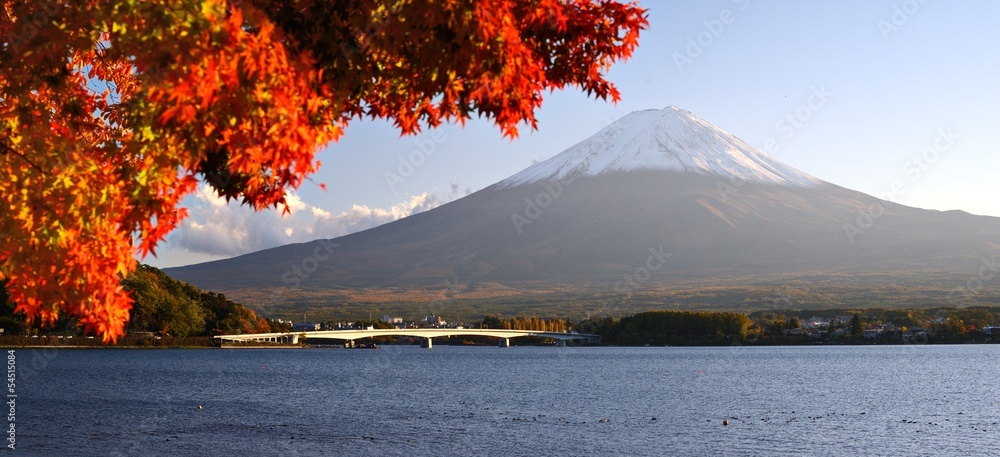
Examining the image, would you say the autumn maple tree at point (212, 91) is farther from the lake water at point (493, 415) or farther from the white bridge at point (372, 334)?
the white bridge at point (372, 334)

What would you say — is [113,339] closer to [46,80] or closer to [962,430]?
[46,80]

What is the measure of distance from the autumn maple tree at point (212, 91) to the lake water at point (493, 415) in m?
Answer: 27.7

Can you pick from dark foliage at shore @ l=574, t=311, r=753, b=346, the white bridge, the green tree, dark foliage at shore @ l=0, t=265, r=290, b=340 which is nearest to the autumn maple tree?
dark foliage at shore @ l=0, t=265, r=290, b=340

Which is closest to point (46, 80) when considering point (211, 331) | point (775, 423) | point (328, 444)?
point (328, 444)

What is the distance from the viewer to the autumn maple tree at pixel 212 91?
5797 millimetres

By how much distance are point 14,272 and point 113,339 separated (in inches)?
35.0

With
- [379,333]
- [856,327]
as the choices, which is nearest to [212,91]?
[379,333]

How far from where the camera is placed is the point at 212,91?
18.8 ft

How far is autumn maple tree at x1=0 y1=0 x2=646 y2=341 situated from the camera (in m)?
5.80

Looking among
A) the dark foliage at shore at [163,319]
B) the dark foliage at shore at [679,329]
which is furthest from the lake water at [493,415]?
the dark foliage at shore at [679,329]

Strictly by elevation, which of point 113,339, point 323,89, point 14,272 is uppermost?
point 323,89

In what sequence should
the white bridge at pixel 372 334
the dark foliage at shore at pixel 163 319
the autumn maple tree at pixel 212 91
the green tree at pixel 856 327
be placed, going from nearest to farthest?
the autumn maple tree at pixel 212 91 < the dark foliage at shore at pixel 163 319 < the white bridge at pixel 372 334 < the green tree at pixel 856 327

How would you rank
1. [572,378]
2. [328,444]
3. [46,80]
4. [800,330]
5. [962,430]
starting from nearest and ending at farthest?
[46,80]
[328,444]
[962,430]
[572,378]
[800,330]

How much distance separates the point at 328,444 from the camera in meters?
36.1
